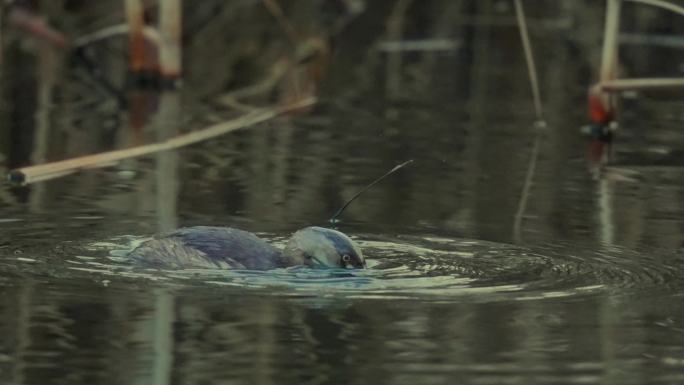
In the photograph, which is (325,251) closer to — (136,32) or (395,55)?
(136,32)

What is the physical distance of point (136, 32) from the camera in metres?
12.8

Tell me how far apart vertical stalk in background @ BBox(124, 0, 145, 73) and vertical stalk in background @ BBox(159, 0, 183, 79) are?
0.50ft

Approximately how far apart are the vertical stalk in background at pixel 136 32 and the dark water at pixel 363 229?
1.28 ft

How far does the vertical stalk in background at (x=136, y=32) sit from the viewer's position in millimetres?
12672

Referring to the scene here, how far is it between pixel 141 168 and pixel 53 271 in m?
3.12

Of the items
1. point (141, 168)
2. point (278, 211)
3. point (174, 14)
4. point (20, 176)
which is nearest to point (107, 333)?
point (20, 176)

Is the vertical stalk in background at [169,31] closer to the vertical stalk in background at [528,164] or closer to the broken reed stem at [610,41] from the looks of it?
the vertical stalk in background at [528,164]

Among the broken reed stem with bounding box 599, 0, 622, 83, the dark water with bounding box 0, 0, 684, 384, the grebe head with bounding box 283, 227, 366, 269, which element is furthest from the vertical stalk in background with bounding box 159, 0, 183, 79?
the grebe head with bounding box 283, 227, 366, 269

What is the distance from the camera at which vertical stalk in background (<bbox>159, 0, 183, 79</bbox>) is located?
12.5 metres

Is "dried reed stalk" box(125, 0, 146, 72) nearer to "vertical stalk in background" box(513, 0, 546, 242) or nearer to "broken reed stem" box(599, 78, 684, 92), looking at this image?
"vertical stalk in background" box(513, 0, 546, 242)

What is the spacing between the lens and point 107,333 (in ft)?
19.1

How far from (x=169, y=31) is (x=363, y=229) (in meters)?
4.95

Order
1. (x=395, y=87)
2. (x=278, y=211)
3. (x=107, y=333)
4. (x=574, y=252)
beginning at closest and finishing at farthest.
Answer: (x=107, y=333)
(x=574, y=252)
(x=278, y=211)
(x=395, y=87)

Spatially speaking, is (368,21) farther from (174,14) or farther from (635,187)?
(635,187)
